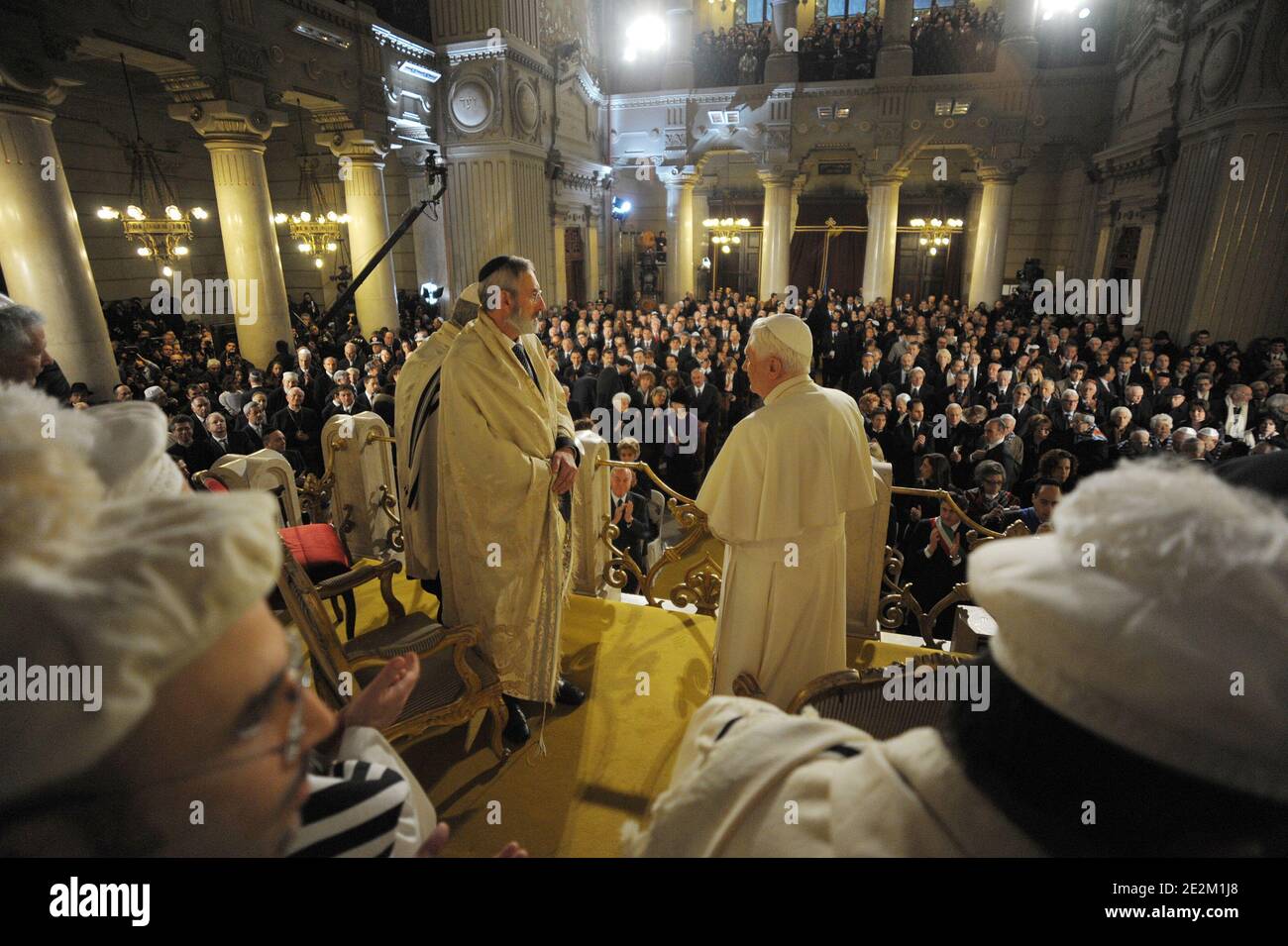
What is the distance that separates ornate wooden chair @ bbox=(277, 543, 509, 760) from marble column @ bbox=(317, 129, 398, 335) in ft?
36.0

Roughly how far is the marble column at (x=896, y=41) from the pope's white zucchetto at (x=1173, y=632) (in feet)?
67.1

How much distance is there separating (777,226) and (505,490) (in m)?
18.2

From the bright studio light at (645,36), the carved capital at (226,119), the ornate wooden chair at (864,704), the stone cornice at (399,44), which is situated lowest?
the ornate wooden chair at (864,704)

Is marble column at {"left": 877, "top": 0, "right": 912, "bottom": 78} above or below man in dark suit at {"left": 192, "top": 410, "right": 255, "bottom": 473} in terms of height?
above

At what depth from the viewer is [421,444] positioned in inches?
117

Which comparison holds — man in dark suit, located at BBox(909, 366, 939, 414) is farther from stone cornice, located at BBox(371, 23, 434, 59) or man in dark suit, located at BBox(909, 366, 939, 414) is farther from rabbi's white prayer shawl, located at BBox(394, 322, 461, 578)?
stone cornice, located at BBox(371, 23, 434, 59)

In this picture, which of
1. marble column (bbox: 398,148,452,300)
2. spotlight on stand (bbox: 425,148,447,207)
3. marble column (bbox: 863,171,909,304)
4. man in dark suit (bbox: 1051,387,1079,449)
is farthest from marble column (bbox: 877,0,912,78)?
man in dark suit (bbox: 1051,387,1079,449)

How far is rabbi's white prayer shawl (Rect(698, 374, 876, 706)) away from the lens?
8.16 feet

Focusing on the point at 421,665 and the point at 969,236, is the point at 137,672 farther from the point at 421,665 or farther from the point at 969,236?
the point at 969,236

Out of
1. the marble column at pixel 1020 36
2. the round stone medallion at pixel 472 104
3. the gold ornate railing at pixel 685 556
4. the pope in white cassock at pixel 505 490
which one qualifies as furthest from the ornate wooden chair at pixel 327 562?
the marble column at pixel 1020 36

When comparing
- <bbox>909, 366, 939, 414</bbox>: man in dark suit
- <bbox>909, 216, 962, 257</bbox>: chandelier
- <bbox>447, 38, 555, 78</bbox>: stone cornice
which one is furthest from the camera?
<bbox>909, 216, 962, 257</bbox>: chandelier

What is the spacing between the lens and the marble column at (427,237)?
14.0m

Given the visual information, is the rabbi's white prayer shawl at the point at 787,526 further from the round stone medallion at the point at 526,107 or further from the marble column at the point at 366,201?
the round stone medallion at the point at 526,107

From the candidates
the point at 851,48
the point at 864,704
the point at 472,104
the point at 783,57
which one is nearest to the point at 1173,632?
the point at 864,704
